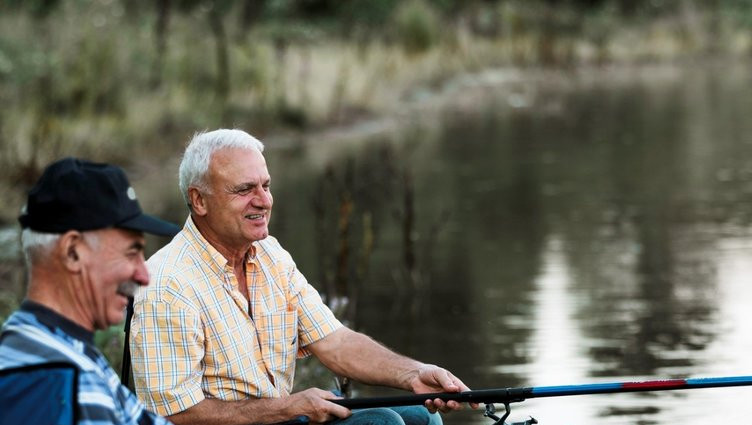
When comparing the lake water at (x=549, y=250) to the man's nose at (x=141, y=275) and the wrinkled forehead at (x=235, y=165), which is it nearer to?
the wrinkled forehead at (x=235, y=165)

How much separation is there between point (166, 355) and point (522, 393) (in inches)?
38.9

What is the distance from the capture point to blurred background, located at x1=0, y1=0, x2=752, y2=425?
9.06m

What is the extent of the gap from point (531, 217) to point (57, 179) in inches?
430

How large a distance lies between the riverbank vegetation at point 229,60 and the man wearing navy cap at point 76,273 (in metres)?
9.43

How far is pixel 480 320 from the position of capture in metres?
9.93

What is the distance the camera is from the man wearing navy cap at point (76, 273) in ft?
11.4

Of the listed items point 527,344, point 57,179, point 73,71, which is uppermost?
point 73,71

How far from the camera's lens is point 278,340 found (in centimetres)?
515

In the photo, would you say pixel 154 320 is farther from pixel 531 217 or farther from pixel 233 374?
pixel 531 217

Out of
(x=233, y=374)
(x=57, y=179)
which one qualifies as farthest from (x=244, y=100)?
(x=57, y=179)

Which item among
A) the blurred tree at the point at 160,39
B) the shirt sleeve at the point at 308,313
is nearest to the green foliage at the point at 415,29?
the blurred tree at the point at 160,39

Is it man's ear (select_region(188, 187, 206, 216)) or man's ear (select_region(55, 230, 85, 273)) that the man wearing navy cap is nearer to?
man's ear (select_region(55, 230, 85, 273))

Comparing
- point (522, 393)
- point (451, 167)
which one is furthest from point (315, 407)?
point (451, 167)

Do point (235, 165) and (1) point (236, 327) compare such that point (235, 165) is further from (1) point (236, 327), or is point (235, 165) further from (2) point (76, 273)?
(2) point (76, 273)
